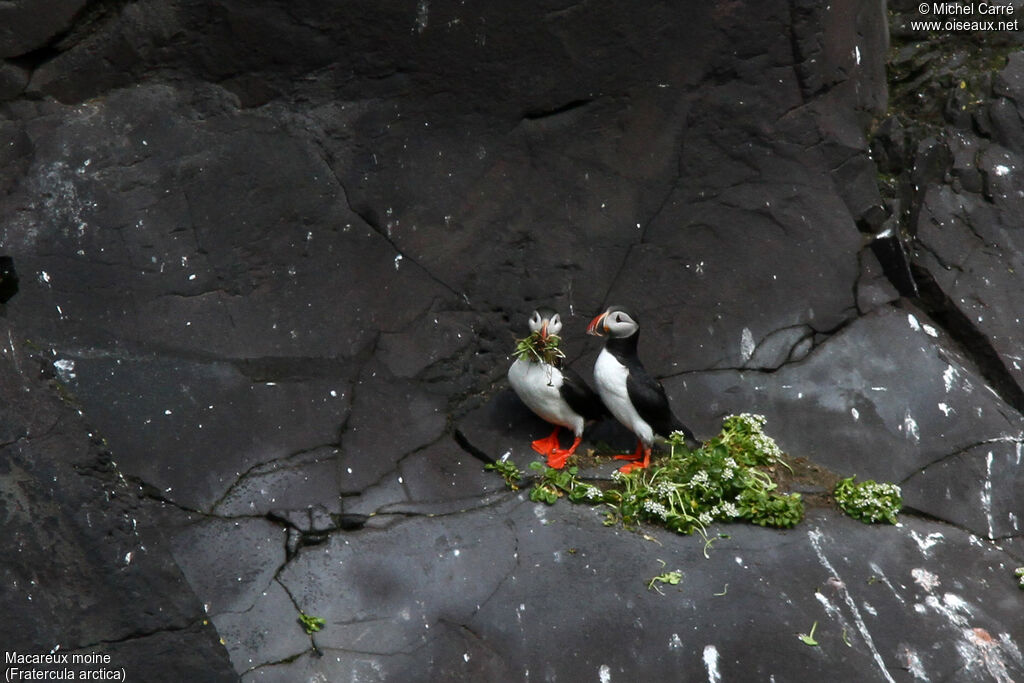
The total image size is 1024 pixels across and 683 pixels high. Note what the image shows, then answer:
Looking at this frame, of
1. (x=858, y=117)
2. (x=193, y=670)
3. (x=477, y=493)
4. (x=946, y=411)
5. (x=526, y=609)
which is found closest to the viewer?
(x=193, y=670)

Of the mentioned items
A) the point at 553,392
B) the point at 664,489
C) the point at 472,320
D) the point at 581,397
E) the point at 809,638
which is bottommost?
the point at 809,638

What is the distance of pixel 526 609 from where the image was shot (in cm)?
534

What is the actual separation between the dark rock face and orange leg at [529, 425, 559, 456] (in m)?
0.08

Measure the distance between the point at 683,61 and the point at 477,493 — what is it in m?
2.62

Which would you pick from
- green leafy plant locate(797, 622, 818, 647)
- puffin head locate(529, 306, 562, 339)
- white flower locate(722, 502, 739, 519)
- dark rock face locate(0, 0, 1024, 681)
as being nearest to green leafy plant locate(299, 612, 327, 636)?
dark rock face locate(0, 0, 1024, 681)

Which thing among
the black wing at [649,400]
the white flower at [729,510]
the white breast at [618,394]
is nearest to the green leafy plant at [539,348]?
the white breast at [618,394]

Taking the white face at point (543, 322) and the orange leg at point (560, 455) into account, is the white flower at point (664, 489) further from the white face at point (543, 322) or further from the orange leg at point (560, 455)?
the white face at point (543, 322)

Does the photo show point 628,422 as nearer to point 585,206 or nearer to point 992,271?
point 585,206

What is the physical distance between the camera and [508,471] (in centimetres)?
604

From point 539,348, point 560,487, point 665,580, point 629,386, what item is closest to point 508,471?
point 560,487

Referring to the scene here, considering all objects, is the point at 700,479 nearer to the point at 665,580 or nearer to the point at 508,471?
the point at 665,580

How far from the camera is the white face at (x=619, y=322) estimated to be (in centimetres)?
601

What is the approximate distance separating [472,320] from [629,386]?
1.04 meters

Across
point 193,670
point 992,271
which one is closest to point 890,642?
point 992,271
